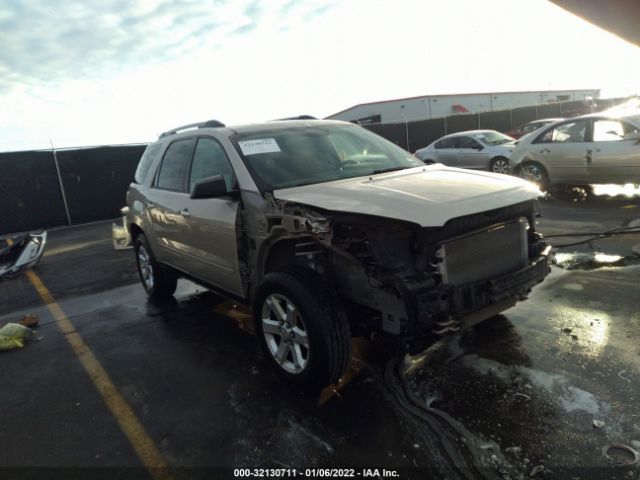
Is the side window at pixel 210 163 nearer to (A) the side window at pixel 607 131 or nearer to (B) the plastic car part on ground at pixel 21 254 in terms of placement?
(B) the plastic car part on ground at pixel 21 254

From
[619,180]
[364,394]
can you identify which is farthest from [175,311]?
[619,180]

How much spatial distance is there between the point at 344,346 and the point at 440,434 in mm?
760

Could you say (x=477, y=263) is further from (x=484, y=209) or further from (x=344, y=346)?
(x=344, y=346)

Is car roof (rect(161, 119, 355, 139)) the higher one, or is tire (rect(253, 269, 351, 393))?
car roof (rect(161, 119, 355, 139))

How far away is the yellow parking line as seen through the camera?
2.82 metres

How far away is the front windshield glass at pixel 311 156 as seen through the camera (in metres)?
3.87

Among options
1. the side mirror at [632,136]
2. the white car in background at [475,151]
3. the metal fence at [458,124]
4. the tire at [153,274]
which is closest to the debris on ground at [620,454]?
the tire at [153,274]

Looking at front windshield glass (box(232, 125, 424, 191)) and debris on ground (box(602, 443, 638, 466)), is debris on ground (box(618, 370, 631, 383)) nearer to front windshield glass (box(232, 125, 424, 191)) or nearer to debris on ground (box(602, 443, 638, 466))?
debris on ground (box(602, 443, 638, 466))

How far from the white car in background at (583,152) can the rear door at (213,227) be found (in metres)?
7.65

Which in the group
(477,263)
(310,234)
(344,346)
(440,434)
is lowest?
(440,434)

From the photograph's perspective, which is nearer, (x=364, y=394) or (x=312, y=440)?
(x=312, y=440)

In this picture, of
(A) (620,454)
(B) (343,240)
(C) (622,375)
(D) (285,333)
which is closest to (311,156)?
(B) (343,240)

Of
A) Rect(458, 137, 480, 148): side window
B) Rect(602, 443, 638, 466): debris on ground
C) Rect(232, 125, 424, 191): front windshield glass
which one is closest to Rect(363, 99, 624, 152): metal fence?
Rect(458, 137, 480, 148): side window

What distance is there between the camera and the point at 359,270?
9.98 ft
